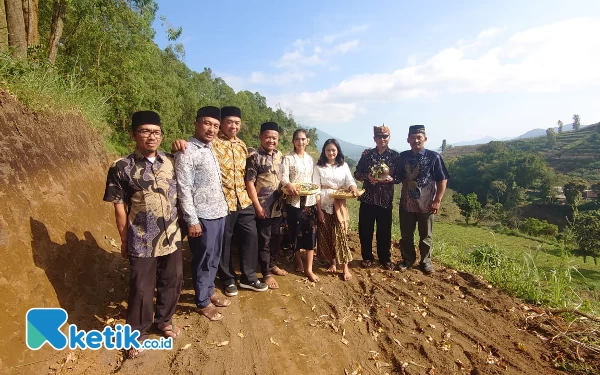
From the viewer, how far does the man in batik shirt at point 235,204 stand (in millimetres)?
3402

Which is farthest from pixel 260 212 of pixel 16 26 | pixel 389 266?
pixel 16 26

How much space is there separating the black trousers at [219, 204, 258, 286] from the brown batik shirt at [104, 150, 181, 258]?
0.87 m

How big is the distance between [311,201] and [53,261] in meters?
2.82

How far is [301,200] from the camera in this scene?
4078mm

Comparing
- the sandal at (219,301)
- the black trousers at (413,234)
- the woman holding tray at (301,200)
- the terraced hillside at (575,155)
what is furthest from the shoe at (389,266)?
the terraced hillside at (575,155)

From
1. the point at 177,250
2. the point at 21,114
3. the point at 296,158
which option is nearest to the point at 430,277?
the point at 296,158

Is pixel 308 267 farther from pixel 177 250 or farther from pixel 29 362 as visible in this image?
pixel 29 362

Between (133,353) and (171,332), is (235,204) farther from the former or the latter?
(133,353)

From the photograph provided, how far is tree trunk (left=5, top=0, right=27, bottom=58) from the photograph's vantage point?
14.4 feet

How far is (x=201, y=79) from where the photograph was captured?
133 feet

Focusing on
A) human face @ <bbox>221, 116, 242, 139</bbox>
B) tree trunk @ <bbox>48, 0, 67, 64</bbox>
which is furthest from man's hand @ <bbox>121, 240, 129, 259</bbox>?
tree trunk @ <bbox>48, 0, 67, 64</bbox>

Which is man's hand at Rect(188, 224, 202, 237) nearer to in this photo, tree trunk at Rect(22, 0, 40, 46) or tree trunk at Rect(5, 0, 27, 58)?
tree trunk at Rect(5, 0, 27, 58)

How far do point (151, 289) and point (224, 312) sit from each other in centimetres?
96

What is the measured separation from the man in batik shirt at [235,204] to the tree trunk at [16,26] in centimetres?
356
